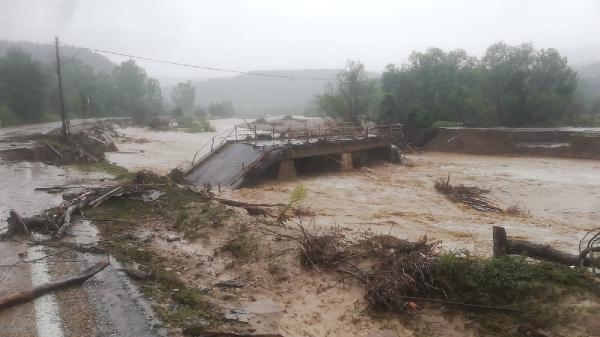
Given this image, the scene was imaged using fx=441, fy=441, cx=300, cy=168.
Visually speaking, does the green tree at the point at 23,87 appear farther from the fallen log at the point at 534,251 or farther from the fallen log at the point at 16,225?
the fallen log at the point at 534,251

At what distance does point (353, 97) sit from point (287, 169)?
3180cm

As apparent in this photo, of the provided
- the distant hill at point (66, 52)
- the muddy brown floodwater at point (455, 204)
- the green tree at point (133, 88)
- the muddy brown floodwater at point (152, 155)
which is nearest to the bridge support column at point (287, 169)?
the muddy brown floodwater at point (455, 204)

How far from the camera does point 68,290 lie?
718cm

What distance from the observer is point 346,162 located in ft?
92.0

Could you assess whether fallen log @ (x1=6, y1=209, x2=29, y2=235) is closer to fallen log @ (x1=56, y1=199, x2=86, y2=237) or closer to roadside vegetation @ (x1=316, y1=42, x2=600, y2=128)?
fallen log @ (x1=56, y1=199, x2=86, y2=237)

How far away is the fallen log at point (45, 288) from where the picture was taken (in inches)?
259

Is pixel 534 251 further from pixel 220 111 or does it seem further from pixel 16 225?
pixel 220 111

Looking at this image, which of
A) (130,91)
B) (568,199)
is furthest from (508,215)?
(130,91)

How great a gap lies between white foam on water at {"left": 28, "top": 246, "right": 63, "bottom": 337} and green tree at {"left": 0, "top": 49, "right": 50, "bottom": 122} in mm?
51187

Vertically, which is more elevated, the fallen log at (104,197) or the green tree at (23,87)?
the green tree at (23,87)

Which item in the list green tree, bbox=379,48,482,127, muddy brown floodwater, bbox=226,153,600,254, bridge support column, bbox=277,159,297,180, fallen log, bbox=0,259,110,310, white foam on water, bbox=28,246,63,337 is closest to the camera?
white foam on water, bbox=28,246,63,337

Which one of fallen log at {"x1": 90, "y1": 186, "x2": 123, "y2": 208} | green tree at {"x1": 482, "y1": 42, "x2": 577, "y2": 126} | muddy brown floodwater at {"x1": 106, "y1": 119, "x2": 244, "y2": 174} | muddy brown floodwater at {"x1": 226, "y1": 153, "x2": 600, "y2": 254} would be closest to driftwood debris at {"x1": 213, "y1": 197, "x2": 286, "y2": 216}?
muddy brown floodwater at {"x1": 226, "y1": 153, "x2": 600, "y2": 254}

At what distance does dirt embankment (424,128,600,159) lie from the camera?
1284 inches

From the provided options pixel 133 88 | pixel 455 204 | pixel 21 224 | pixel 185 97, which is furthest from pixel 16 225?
pixel 185 97
